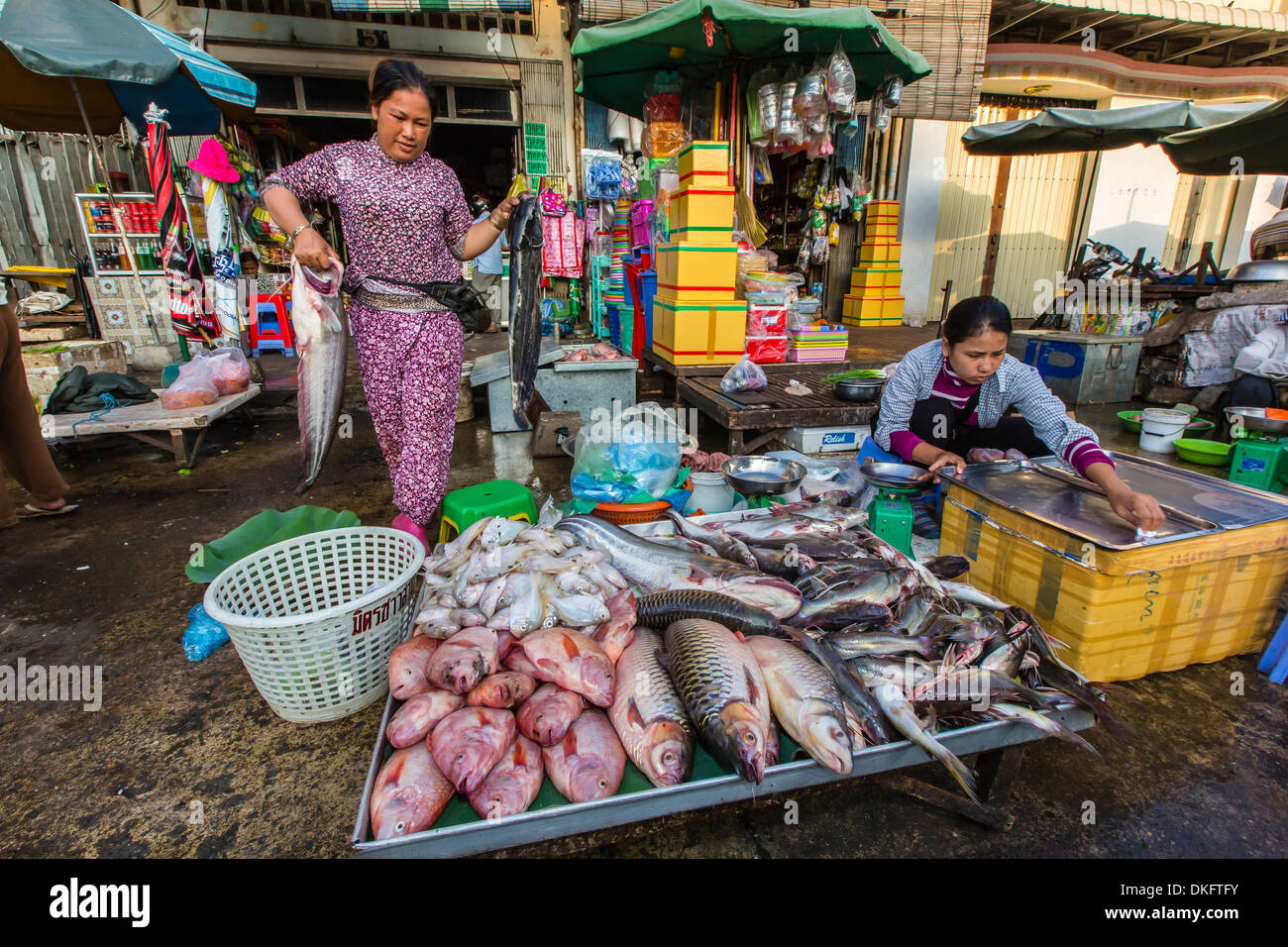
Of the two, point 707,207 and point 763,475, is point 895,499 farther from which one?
point 707,207

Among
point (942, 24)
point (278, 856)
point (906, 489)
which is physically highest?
point (942, 24)

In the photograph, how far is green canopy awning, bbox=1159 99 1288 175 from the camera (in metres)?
6.51

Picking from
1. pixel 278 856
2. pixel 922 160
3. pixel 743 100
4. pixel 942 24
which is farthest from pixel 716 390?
pixel 922 160

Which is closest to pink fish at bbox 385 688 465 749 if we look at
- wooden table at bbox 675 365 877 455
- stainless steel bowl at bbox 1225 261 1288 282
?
wooden table at bbox 675 365 877 455

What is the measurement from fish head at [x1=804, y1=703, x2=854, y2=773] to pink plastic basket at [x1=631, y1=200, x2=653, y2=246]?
6.62 metres

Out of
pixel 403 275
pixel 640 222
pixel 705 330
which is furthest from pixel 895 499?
pixel 640 222

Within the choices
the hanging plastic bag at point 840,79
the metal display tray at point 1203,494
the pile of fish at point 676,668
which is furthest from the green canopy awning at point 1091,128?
the pile of fish at point 676,668

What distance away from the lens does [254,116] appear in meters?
9.98

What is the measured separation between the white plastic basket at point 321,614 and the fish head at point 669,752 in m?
1.07

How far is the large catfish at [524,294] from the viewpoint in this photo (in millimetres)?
3096

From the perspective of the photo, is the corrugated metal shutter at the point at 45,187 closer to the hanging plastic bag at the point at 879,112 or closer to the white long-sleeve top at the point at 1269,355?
the hanging plastic bag at the point at 879,112

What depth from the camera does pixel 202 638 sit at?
2.70 m

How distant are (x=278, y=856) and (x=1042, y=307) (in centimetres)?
1519
